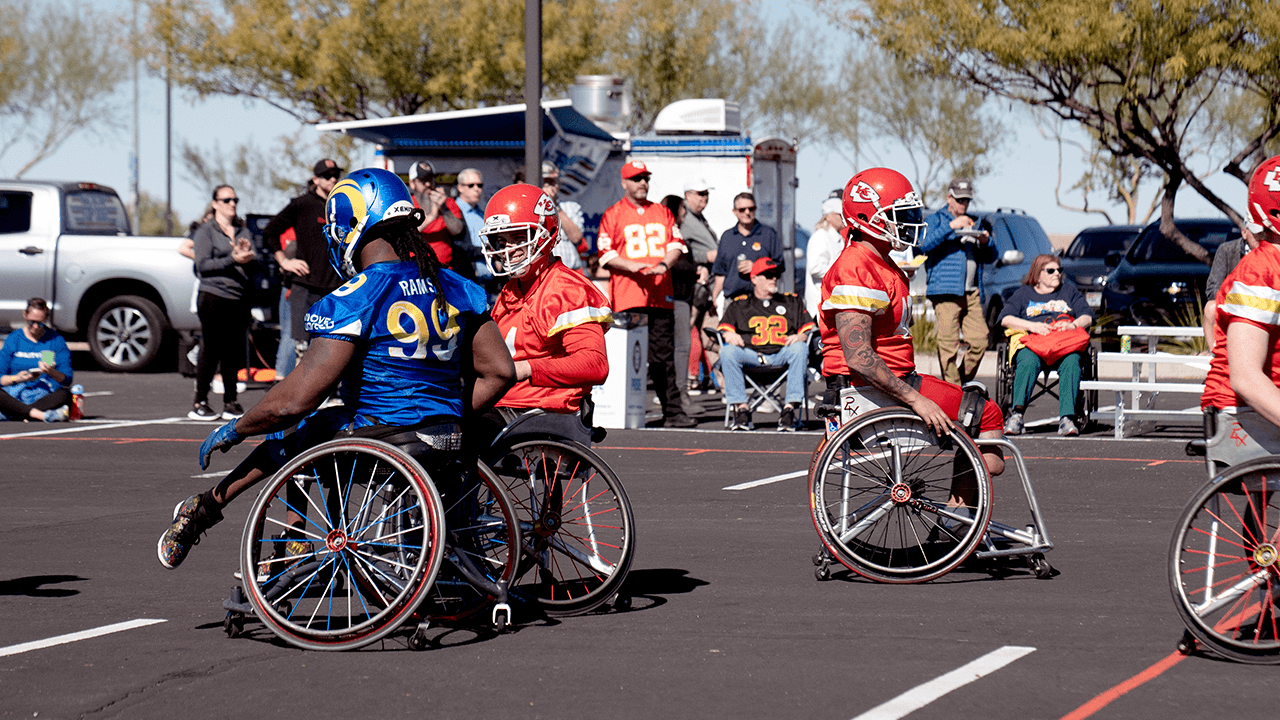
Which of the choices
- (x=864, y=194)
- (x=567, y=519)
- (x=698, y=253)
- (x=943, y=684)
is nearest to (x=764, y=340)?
(x=698, y=253)

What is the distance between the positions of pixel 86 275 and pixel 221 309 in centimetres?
604

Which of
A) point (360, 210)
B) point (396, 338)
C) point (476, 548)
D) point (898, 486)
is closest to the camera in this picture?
point (396, 338)

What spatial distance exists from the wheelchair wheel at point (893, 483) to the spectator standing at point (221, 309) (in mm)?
7965

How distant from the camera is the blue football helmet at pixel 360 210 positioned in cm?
590

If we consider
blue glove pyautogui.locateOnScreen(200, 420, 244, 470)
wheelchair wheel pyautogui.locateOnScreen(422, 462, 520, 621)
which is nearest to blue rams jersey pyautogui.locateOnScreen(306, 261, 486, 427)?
wheelchair wheel pyautogui.locateOnScreen(422, 462, 520, 621)

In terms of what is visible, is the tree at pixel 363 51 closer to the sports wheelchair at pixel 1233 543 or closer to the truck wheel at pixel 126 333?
the truck wheel at pixel 126 333

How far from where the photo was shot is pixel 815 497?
22.6 feet

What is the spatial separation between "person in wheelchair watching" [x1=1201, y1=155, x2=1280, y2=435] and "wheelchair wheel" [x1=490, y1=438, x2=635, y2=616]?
88.2 inches

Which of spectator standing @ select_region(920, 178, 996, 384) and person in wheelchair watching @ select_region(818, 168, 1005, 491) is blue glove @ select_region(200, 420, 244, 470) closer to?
person in wheelchair watching @ select_region(818, 168, 1005, 491)

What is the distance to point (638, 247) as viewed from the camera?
44.8 feet

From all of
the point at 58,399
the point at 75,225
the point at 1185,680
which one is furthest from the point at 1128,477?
the point at 75,225

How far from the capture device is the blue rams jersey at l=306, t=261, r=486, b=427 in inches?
224

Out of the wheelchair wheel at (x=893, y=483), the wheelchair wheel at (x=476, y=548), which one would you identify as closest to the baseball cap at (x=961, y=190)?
the wheelchair wheel at (x=893, y=483)

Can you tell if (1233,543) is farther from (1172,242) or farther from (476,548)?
(1172,242)
